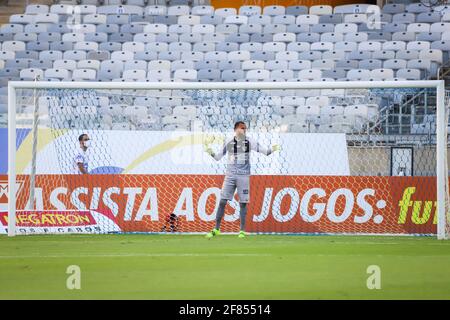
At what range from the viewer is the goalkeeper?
56.6 feet

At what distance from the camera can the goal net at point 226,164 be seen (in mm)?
18234

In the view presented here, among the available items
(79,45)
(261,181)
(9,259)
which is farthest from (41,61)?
(9,259)

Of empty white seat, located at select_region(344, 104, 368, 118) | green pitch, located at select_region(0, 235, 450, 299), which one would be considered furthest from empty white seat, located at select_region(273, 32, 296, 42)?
green pitch, located at select_region(0, 235, 450, 299)

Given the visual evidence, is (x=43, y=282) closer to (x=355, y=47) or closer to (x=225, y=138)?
(x=225, y=138)

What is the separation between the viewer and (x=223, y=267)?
11602mm

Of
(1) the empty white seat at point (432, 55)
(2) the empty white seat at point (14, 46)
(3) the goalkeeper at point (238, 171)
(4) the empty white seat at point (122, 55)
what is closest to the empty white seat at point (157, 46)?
(4) the empty white seat at point (122, 55)

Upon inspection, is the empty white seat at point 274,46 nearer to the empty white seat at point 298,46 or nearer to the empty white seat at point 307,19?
the empty white seat at point 298,46

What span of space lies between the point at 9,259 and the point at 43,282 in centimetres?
266

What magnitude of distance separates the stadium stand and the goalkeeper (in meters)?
6.19

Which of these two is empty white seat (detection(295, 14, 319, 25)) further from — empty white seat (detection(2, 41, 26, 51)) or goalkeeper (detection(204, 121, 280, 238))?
goalkeeper (detection(204, 121, 280, 238))

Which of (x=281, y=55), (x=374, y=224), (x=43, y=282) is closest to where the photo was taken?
(x=43, y=282)

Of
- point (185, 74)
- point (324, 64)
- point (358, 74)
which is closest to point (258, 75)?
point (324, 64)

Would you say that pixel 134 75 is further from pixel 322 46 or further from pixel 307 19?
pixel 307 19

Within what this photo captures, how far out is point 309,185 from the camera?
61.6 feet
